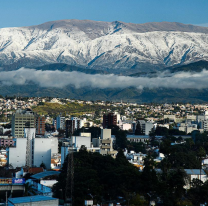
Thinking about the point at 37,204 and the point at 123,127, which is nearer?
the point at 37,204

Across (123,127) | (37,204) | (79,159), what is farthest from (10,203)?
(123,127)

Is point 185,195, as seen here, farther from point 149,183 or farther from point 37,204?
point 37,204

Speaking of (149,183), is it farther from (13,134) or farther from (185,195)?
(13,134)

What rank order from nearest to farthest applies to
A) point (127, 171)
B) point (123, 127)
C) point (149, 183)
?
point (149, 183)
point (127, 171)
point (123, 127)

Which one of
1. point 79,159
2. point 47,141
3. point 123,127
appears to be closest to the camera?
point 79,159

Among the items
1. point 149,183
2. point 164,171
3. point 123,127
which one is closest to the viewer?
point 149,183

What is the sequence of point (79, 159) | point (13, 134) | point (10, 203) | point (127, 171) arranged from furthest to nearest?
point (13, 134) < point (79, 159) < point (127, 171) < point (10, 203)

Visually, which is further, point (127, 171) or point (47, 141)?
point (47, 141)

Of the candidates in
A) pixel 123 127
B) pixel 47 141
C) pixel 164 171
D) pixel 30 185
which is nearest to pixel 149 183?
pixel 164 171
